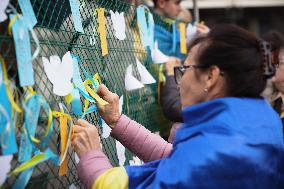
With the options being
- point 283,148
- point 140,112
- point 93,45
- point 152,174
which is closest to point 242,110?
point 283,148

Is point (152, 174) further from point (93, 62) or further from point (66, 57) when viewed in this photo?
point (93, 62)

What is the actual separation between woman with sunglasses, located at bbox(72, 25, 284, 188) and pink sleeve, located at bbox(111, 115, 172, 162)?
0.23 metres

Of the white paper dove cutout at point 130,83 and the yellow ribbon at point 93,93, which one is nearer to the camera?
the yellow ribbon at point 93,93

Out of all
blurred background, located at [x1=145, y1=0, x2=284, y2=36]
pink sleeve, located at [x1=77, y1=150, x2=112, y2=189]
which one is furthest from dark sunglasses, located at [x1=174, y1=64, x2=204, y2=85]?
blurred background, located at [x1=145, y1=0, x2=284, y2=36]

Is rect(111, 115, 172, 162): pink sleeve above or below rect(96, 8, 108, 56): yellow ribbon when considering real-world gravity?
below

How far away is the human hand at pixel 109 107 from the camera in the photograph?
1.57 m

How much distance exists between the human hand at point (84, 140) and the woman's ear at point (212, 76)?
36 cm

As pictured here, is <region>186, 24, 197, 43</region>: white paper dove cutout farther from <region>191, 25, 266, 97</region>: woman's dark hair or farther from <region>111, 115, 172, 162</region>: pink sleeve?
<region>191, 25, 266, 97</region>: woman's dark hair

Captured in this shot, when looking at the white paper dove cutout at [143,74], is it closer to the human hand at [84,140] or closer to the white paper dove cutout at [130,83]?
the white paper dove cutout at [130,83]

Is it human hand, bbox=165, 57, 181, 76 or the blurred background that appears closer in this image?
human hand, bbox=165, 57, 181, 76

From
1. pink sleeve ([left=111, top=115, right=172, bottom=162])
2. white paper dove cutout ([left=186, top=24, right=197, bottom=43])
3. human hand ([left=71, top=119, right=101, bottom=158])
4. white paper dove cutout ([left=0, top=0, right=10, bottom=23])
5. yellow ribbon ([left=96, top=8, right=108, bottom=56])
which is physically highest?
white paper dove cutout ([left=0, top=0, right=10, bottom=23])

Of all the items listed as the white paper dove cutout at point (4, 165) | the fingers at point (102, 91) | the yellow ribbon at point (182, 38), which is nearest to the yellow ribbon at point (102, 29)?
the fingers at point (102, 91)

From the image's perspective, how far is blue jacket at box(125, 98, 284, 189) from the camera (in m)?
1.17

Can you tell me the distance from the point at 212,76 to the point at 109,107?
0.42m
